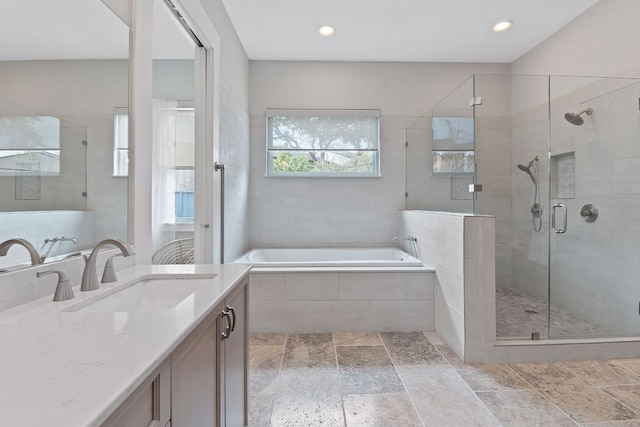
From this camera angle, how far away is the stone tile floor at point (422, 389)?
1.60 metres

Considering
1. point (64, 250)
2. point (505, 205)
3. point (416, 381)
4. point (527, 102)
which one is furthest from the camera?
point (527, 102)

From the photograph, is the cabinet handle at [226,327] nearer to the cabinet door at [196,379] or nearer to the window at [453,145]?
the cabinet door at [196,379]

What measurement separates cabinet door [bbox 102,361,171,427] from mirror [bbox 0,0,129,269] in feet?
1.95

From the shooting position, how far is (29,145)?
0.93 metres

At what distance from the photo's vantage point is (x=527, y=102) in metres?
3.22

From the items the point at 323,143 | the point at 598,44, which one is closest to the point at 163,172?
the point at 323,143

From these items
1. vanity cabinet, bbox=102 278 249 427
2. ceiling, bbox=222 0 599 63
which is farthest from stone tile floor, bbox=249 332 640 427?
→ ceiling, bbox=222 0 599 63

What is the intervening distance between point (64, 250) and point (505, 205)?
281 cm

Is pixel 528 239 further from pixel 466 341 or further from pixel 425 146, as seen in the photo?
pixel 425 146

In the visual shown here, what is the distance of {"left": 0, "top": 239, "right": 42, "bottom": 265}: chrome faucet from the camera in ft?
2.81

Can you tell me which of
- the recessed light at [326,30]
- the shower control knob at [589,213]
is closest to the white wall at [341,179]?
the recessed light at [326,30]

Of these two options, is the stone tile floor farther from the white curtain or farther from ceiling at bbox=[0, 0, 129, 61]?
ceiling at bbox=[0, 0, 129, 61]

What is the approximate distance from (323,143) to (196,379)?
10.4ft

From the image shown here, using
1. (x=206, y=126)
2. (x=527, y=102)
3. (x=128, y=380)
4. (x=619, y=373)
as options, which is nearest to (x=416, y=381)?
(x=619, y=373)
